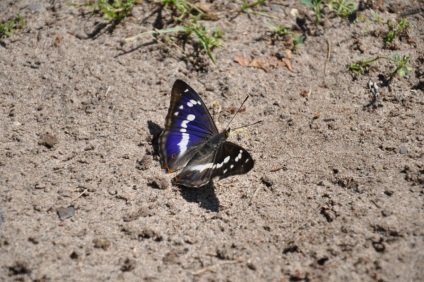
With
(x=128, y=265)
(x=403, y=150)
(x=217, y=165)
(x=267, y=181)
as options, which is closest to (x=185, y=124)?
(x=217, y=165)

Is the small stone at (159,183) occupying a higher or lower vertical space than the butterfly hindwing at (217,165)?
lower

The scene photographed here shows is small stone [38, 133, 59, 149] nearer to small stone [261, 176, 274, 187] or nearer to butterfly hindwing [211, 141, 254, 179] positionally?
butterfly hindwing [211, 141, 254, 179]

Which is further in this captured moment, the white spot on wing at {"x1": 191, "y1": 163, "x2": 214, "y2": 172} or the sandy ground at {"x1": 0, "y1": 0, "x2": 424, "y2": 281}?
the white spot on wing at {"x1": 191, "y1": 163, "x2": 214, "y2": 172}

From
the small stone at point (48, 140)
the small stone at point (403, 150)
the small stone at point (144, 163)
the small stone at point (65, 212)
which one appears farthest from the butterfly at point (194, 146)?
the small stone at point (403, 150)

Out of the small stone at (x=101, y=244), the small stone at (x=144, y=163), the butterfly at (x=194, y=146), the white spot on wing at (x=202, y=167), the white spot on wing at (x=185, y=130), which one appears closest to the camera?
the small stone at (x=101, y=244)

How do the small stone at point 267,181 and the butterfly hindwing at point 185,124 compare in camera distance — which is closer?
the small stone at point 267,181

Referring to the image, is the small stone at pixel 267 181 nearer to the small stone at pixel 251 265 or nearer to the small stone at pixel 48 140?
the small stone at pixel 251 265

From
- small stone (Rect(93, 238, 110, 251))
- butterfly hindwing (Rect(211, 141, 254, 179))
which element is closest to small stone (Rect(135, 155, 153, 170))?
butterfly hindwing (Rect(211, 141, 254, 179))

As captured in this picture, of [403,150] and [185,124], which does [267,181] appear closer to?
[185,124]
